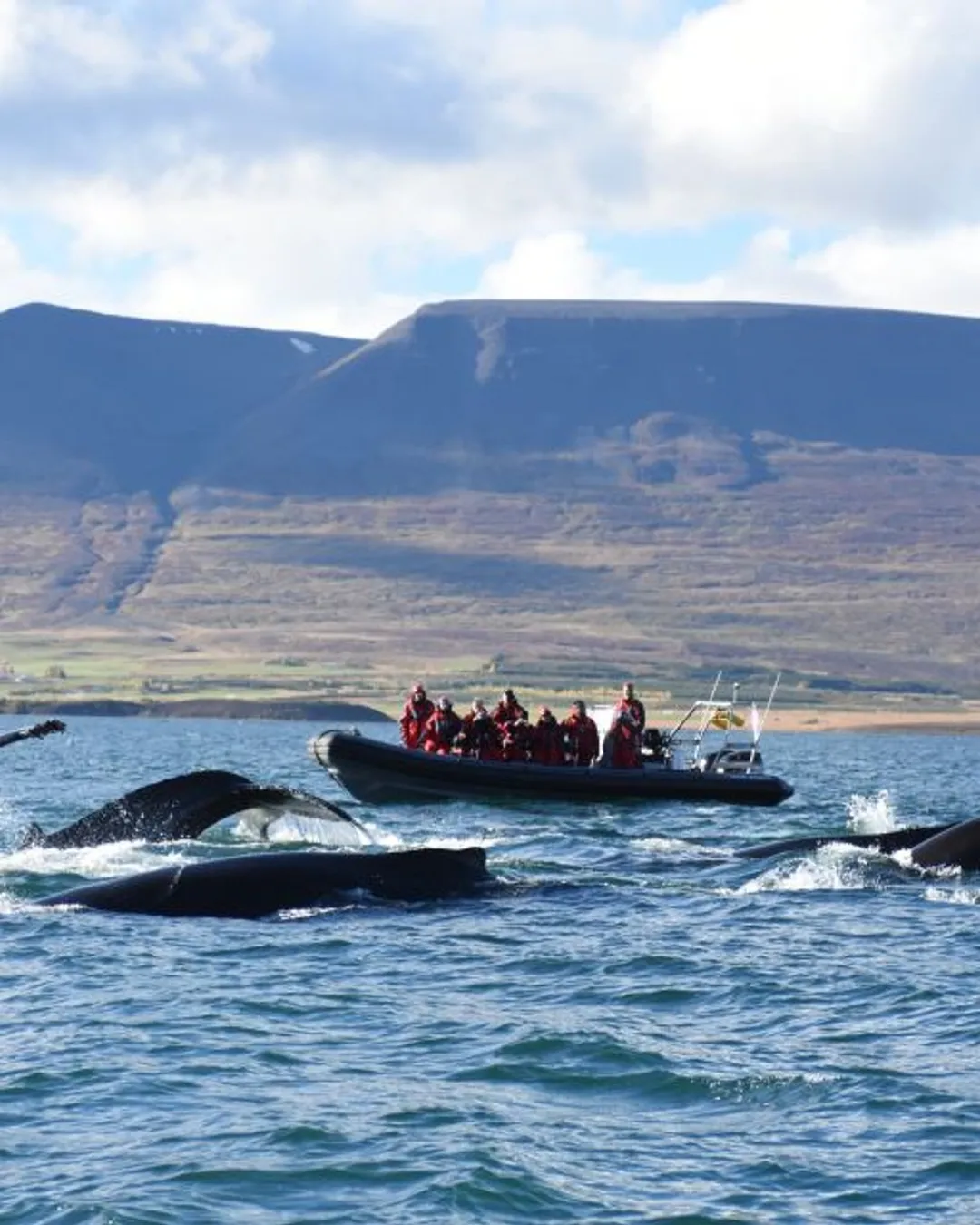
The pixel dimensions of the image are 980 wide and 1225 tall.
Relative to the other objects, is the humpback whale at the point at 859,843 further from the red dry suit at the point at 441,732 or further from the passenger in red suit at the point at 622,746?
the red dry suit at the point at 441,732

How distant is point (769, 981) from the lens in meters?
21.8

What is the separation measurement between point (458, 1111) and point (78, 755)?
7798 cm

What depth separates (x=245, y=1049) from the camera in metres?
18.7

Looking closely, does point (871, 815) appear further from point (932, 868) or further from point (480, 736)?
point (932, 868)

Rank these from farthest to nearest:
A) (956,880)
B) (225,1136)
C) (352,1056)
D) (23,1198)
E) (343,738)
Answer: (343,738) < (956,880) < (352,1056) < (225,1136) < (23,1198)

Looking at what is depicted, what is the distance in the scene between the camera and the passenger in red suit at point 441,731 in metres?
48.5

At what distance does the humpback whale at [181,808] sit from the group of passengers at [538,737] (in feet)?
58.4

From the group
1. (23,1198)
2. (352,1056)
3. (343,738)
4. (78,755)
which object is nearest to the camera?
(23,1198)

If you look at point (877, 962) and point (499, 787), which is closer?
point (877, 962)

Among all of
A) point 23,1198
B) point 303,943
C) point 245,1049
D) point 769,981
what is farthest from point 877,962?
point 23,1198

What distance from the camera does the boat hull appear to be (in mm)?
46469

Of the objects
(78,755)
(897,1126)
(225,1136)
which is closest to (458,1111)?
(225,1136)

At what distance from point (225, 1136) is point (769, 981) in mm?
7250

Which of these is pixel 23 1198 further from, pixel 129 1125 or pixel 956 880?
pixel 956 880
